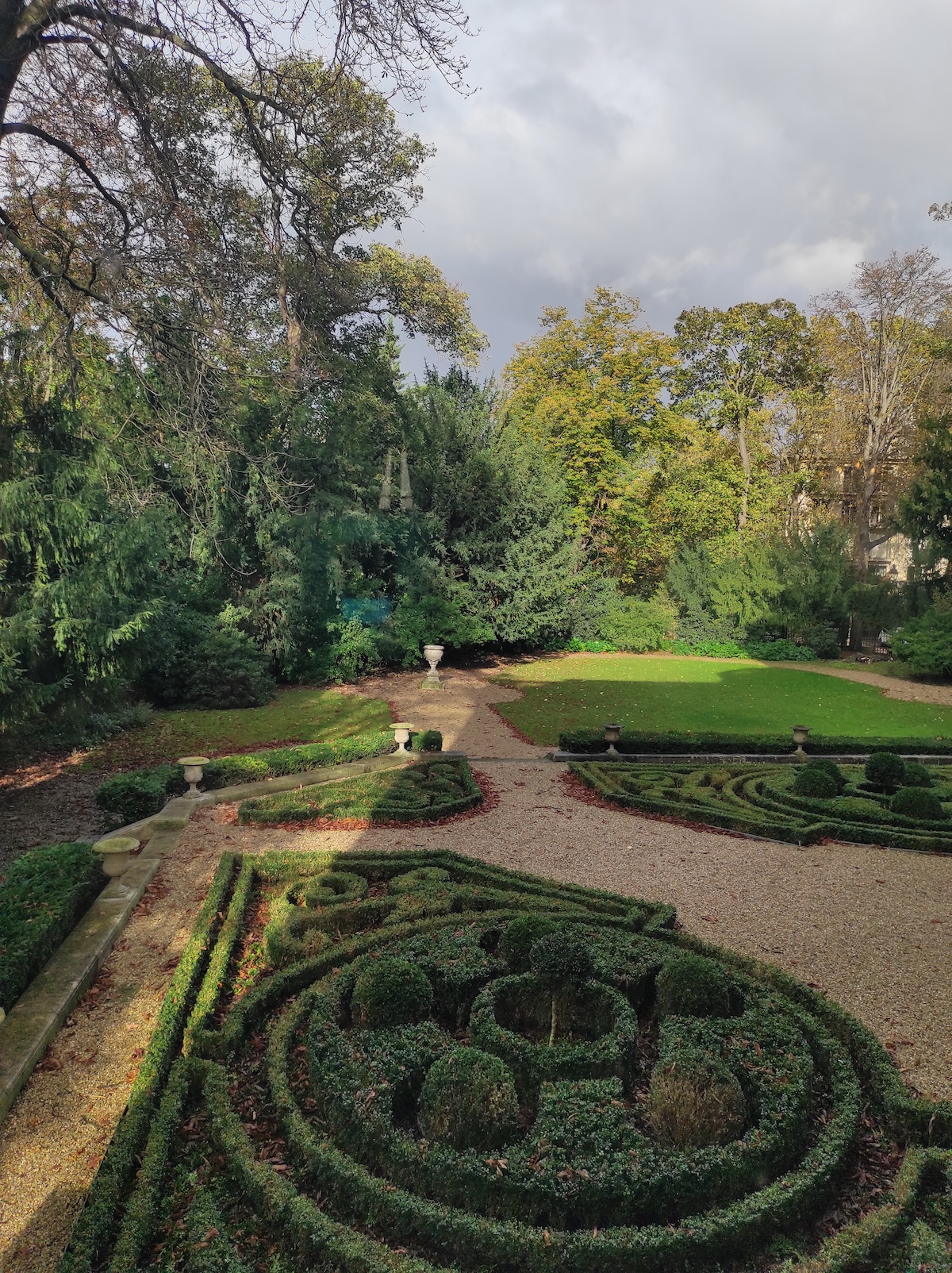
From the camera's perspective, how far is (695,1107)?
115 inches

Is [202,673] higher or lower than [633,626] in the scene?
lower

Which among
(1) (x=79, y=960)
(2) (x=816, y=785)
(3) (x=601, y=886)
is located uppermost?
(1) (x=79, y=960)

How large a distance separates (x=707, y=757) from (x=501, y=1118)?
828 cm

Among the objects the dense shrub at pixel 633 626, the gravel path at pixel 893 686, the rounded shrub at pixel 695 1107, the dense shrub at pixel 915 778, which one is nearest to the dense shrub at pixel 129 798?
the rounded shrub at pixel 695 1107

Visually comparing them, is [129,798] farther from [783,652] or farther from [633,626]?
[783,652]

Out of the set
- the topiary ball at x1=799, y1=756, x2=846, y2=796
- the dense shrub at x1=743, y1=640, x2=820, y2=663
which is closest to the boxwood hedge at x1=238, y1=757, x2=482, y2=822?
the topiary ball at x1=799, y1=756, x2=846, y2=796

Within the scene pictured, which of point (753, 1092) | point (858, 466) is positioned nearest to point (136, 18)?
point (753, 1092)

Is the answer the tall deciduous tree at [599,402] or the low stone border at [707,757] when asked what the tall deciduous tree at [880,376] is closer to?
the tall deciduous tree at [599,402]

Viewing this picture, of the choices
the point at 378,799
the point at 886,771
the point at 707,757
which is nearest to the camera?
the point at 378,799

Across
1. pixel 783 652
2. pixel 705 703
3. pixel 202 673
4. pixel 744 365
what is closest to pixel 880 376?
pixel 744 365

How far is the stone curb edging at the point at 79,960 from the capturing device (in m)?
3.32

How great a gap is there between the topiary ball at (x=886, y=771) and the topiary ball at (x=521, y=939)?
596 cm

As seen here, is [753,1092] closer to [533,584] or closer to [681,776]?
[681,776]

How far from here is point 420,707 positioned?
15336 mm
